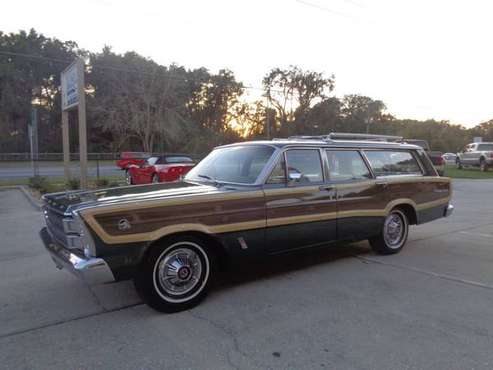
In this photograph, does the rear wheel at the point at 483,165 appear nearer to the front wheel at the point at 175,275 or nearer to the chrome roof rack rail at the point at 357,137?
the chrome roof rack rail at the point at 357,137

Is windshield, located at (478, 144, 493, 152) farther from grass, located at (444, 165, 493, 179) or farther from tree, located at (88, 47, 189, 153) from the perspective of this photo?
tree, located at (88, 47, 189, 153)

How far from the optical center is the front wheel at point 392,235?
A: 5.78 metres

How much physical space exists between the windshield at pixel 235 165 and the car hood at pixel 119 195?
0.31 m

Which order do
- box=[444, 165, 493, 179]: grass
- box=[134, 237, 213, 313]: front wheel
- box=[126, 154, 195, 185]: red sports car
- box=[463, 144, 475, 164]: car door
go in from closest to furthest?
1. box=[134, 237, 213, 313]: front wheel
2. box=[126, 154, 195, 185]: red sports car
3. box=[444, 165, 493, 179]: grass
4. box=[463, 144, 475, 164]: car door

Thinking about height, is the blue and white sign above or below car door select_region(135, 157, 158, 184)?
above

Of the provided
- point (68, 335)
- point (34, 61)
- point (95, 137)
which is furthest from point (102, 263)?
point (34, 61)

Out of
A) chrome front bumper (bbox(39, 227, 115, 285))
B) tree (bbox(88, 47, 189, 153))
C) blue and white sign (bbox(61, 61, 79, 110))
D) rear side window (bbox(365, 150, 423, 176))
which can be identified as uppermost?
tree (bbox(88, 47, 189, 153))

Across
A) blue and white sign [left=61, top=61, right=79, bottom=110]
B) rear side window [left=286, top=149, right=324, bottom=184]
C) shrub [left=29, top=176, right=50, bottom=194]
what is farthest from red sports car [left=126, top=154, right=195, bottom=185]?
rear side window [left=286, top=149, right=324, bottom=184]

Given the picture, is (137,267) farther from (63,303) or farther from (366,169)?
(366,169)

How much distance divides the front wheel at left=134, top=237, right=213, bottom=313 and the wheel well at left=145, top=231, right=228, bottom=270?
4cm

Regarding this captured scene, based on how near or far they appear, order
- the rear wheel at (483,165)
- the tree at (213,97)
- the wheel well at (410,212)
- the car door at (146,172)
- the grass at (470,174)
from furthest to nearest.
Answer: the tree at (213,97) < the rear wheel at (483,165) < the grass at (470,174) < the car door at (146,172) < the wheel well at (410,212)

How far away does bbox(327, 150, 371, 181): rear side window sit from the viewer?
517 centimetres

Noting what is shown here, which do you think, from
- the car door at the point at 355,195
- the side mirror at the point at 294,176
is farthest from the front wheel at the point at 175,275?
the car door at the point at 355,195

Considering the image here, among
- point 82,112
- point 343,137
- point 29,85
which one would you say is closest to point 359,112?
point 29,85
